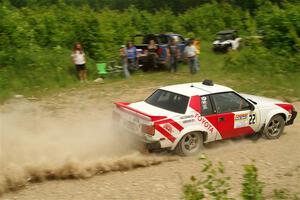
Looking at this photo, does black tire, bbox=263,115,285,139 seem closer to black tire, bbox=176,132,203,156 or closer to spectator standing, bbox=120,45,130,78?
black tire, bbox=176,132,203,156

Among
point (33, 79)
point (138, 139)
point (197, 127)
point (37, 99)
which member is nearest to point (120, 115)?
point (138, 139)

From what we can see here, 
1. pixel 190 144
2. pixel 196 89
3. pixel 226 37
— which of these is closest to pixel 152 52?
pixel 226 37

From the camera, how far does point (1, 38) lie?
59.5ft

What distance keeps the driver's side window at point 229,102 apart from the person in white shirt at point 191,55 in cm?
961

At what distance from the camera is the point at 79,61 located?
1812 cm

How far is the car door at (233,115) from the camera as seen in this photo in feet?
32.2

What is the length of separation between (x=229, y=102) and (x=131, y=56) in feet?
33.5

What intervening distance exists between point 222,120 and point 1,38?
11.4 meters

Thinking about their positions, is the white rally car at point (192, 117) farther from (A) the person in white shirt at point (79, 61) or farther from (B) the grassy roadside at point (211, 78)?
(A) the person in white shirt at point (79, 61)

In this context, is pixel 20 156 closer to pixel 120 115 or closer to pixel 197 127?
pixel 120 115

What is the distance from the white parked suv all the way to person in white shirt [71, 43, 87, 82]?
10.7 metres

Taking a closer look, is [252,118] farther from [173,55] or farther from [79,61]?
[173,55]

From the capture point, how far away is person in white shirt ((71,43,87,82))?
18062 millimetres

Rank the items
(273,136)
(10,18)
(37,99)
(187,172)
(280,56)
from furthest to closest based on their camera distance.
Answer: (280,56), (10,18), (37,99), (273,136), (187,172)
